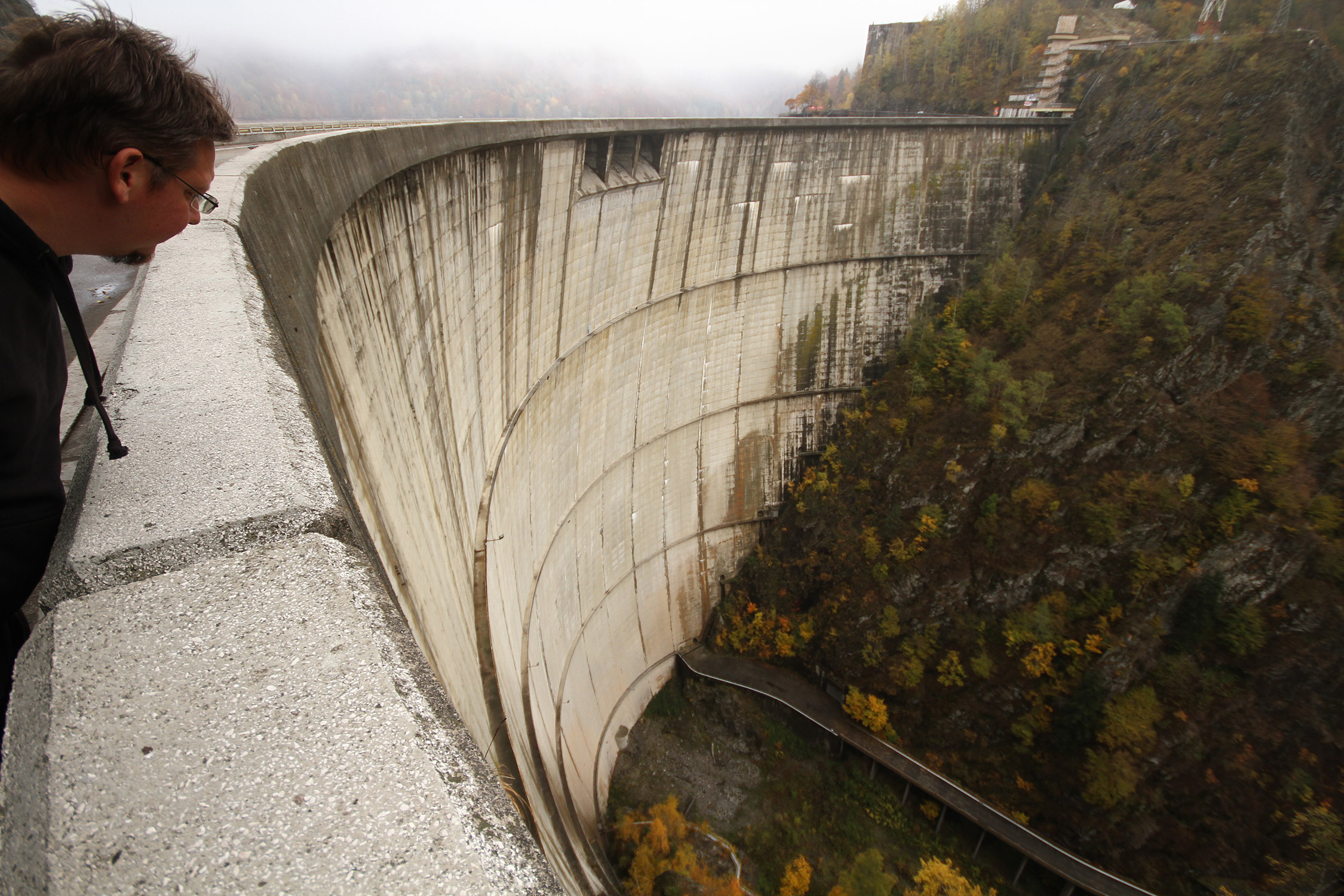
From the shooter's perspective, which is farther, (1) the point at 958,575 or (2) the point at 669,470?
(1) the point at 958,575

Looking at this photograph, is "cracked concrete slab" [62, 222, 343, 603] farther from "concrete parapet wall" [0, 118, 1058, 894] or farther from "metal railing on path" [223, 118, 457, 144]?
"metal railing on path" [223, 118, 457, 144]

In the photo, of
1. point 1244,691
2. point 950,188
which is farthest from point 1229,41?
point 1244,691

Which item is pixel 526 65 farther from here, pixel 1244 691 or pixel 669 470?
pixel 1244 691

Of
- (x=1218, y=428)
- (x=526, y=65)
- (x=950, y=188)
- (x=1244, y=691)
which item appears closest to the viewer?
(x=1244, y=691)

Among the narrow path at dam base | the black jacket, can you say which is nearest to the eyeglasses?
the black jacket

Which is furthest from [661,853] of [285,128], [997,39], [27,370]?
[997,39]

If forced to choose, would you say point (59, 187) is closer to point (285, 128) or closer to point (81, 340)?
point (81, 340)
